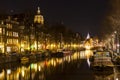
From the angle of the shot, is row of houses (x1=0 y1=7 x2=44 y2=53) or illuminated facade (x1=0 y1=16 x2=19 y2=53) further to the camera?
row of houses (x1=0 y1=7 x2=44 y2=53)

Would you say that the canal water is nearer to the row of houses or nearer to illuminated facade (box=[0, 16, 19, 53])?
illuminated facade (box=[0, 16, 19, 53])

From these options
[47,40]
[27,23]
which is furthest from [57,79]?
[47,40]

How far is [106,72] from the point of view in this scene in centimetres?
4291

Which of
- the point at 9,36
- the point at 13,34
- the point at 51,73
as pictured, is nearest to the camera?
the point at 51,73

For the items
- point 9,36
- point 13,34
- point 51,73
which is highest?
point 13,34

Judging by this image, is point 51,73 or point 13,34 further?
point 13,34

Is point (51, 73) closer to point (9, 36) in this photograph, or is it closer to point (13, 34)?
point (9, 36)

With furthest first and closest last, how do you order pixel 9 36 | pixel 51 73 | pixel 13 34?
pixel 13 34 → pixel 9 36 → pixel 51 73

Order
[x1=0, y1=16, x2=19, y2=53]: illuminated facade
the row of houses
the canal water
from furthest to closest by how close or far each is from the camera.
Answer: the row of houses
[x1=0, y1=16, x2=19, y2=53]: illuminated facade
the canal water

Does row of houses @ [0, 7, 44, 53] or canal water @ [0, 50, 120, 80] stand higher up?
row of houses @ [0, 7, 44, 53]

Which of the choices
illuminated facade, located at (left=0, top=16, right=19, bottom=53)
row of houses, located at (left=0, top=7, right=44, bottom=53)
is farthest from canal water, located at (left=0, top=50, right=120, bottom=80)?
row of houses, located at (left=0, top=7, right=44, bottom=53)

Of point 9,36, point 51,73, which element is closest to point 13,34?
point 9,36

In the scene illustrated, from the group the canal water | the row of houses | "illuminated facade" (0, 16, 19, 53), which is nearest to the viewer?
the canal water

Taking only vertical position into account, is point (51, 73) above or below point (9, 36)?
below
